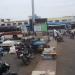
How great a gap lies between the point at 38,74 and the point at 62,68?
7.70 feet

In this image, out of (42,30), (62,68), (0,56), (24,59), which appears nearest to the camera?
(62,68)

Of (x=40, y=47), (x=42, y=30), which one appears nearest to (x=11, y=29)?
(x=42, y=30)

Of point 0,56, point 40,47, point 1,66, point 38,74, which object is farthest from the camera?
point 40,47

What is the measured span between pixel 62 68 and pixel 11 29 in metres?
26.2

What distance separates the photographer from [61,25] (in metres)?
49.7

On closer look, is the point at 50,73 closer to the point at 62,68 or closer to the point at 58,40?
the point at 62,68

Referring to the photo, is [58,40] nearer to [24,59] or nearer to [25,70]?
[24,59]

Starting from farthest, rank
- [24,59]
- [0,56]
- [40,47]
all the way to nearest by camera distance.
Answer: [40,47], [0,56], [24,59]

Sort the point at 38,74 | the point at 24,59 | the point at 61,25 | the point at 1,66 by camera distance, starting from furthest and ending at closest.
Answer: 1. the point at 61,25
2. the point at 24,59
3. the point at 1,66
4. the point at 38,74

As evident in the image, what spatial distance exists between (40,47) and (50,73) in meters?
9.32

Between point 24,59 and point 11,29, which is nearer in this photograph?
point 24,59

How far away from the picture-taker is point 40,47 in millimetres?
19797

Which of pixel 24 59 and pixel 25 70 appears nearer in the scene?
pixel 25 70

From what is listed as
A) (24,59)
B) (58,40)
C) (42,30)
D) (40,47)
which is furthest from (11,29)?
(24,59)
